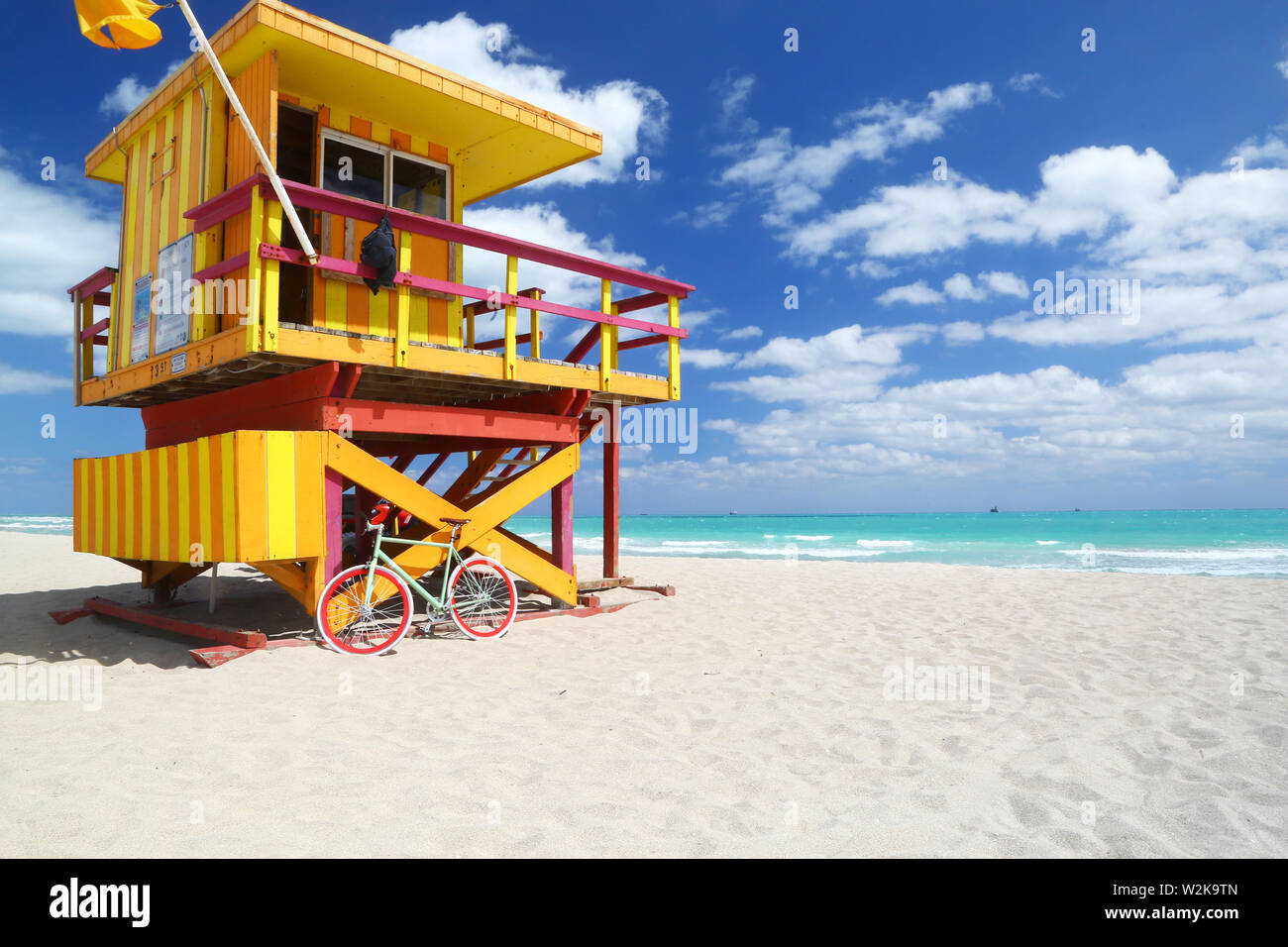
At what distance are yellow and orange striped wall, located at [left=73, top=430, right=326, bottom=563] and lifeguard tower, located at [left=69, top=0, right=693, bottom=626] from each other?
18 millimetres

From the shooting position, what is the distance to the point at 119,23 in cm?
612

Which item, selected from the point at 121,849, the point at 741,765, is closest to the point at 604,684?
the point at 741,765

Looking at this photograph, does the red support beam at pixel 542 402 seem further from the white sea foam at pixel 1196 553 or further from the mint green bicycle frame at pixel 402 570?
the white sea foam at pixel 1196 553

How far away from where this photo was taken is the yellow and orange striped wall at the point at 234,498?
228 inches

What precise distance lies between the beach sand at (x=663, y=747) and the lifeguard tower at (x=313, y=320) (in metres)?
1.28

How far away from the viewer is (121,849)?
296cm

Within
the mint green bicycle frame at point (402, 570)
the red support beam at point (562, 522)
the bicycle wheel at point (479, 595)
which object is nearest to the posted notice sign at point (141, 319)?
the mint green bicycle frame at point (402, 570)

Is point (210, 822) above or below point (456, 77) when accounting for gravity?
below

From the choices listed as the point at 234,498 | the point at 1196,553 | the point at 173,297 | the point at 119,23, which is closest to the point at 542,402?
the point at 234,498

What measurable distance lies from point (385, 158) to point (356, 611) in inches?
190

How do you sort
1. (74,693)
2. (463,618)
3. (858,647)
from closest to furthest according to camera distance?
(74,693) < (858,647) < (463,618)

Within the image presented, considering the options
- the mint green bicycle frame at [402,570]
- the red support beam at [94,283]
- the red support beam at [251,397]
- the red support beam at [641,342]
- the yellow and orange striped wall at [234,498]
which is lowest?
the mint green bicycle frame at [402,570]
